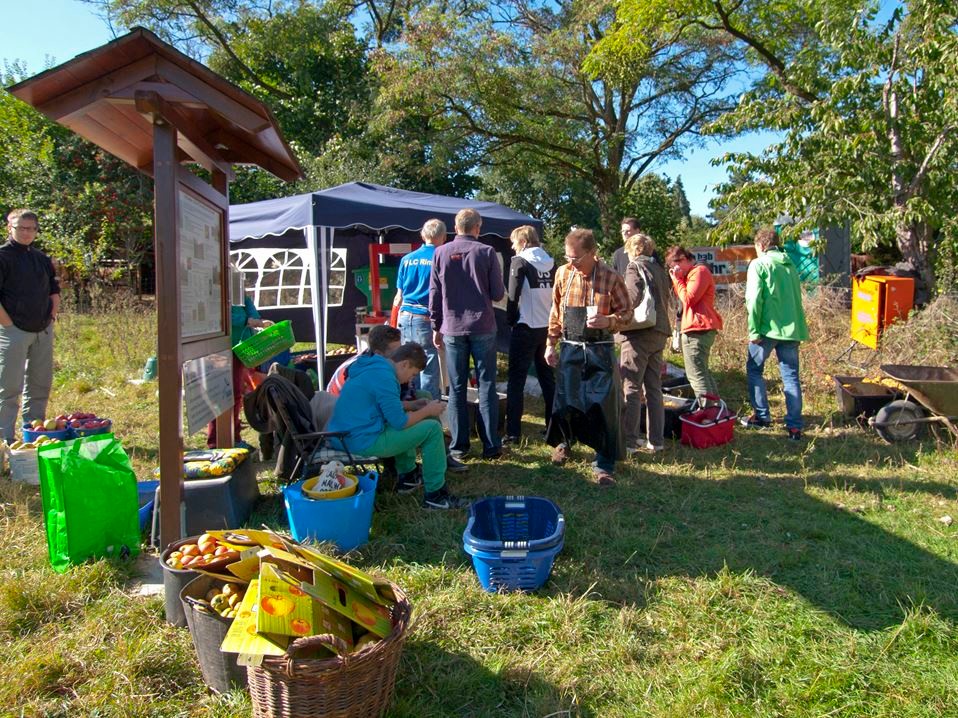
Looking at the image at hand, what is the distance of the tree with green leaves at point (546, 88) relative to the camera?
1528cm

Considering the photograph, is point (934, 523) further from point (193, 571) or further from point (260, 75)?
point (260, 75)

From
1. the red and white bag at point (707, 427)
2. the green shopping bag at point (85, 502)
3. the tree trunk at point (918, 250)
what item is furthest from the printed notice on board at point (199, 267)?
the tree trunk at point (918, 250)

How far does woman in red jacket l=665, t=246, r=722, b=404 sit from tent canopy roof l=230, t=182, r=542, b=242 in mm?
2584

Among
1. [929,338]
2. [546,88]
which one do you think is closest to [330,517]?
[929,338]

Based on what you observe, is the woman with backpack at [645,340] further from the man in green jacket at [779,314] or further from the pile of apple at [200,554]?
the pile of apple at [200,554]

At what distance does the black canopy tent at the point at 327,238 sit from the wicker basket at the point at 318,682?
15.9 feet

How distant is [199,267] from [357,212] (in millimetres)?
3607

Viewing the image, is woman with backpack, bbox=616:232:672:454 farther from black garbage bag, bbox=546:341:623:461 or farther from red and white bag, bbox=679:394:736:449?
black garbage bag, bbox=546:341:623:461

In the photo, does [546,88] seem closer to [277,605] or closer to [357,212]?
[357,212]

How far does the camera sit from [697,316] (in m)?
5.88

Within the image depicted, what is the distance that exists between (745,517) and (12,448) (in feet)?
16.1

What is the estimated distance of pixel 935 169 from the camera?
847 centimetres

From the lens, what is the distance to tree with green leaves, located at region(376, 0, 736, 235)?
602 inches

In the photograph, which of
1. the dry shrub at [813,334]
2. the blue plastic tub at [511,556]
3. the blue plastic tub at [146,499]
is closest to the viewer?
the blue plastic tub at [511,556]
